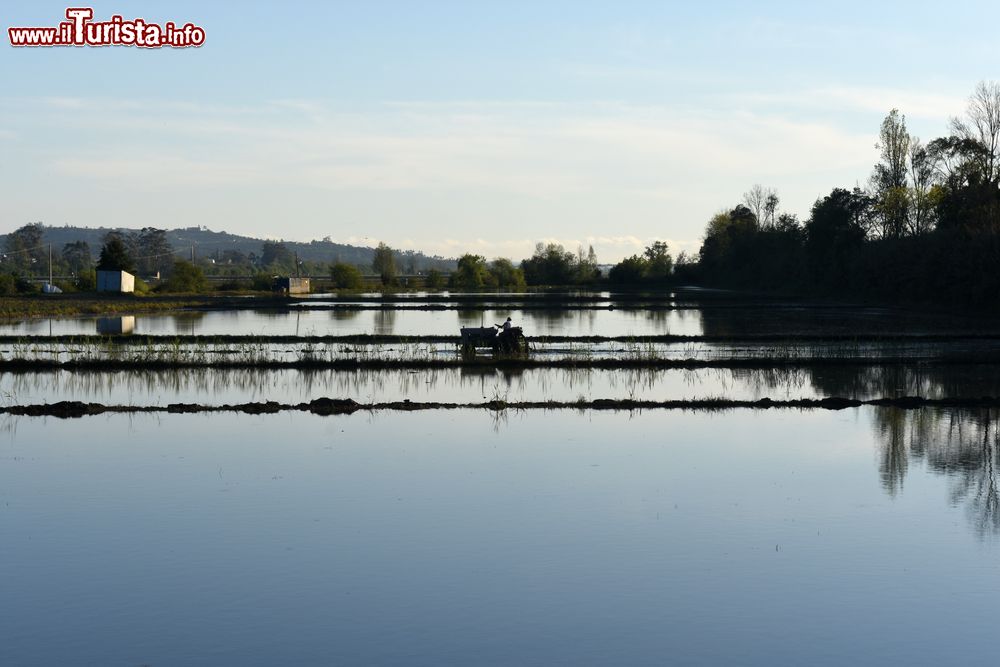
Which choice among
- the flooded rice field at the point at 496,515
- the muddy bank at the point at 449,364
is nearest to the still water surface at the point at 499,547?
the flooded rice field at the point at 496,515

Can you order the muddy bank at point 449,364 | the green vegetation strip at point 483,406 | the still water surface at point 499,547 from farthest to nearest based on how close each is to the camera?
1. the muddy bank at point 449,364
2. the green vegetation strip at point 483,406
3. the still water surface at point 499,547

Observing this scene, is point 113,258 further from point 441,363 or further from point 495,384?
point 495,384

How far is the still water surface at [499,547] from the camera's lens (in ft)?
21.3

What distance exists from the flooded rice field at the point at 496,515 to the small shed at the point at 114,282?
3912 centimetres

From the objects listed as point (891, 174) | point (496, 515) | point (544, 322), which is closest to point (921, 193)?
point (891, 174)

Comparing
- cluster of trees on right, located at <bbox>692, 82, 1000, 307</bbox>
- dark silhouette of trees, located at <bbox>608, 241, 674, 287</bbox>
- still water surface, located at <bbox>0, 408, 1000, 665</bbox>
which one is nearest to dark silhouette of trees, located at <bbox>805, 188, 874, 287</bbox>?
cluster of trees on right, located at <bbox>692, 82, 1000, 307</bbox>

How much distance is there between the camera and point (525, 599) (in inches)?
283

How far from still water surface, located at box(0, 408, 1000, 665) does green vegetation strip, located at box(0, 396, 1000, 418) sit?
1.63 metres

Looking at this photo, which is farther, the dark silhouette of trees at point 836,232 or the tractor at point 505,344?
the dark silhouette of trees at point 836,232

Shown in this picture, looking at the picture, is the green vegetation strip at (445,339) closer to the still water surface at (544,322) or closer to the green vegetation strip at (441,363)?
the still water surface at (544,322)

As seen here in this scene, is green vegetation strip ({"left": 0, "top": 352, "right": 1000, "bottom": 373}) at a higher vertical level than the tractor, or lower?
lower

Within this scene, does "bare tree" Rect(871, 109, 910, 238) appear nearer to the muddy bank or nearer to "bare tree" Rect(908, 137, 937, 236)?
"bare tree" Rect(908, 137, 937, 236)

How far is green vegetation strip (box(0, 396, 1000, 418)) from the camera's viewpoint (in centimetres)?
1547

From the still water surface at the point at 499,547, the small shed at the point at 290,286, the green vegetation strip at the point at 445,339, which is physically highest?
the small shed at the point at 290,286
